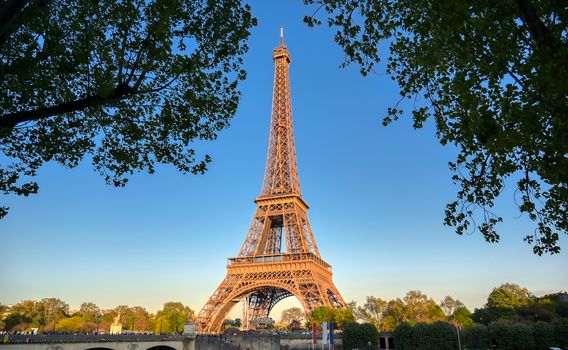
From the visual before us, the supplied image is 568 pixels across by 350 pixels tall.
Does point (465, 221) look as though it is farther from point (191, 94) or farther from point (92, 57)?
point (92, 57)

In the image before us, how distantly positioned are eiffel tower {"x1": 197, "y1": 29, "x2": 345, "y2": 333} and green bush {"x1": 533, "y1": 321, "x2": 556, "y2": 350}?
2096cm

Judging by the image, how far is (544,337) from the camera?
3694 centimetres

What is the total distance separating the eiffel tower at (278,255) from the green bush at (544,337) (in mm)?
20961

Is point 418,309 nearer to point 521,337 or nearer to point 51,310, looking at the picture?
point 521,337

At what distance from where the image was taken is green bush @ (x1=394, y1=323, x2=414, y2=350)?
3834 centimetres

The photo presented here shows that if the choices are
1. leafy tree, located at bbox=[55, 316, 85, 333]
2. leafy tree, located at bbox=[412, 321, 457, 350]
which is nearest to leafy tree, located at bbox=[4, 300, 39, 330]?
leafy tree, located at bbox=[55, 316, 85, 333]

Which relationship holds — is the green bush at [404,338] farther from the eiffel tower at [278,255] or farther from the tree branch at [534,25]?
the tree branch at [534,25]

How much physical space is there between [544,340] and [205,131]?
134ft

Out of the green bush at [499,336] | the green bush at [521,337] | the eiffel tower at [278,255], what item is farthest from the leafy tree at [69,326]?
the green bush at [521,337]

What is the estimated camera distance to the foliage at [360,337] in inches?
1553

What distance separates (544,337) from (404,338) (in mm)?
13030

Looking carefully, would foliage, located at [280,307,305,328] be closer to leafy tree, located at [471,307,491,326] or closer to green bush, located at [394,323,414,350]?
leafy tree, located at [471,307,491,326]

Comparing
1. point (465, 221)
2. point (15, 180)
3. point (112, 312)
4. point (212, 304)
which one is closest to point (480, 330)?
point (212, 304)

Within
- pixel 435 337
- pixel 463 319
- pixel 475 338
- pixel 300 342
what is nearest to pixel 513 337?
pixel 475 338
